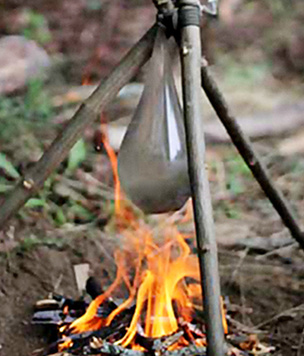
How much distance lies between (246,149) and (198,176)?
1.26ft

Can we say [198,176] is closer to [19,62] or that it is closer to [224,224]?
[224,224]

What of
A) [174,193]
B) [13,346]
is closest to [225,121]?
[174,193]

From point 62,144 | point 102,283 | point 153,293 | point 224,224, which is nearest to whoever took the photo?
point 62,144

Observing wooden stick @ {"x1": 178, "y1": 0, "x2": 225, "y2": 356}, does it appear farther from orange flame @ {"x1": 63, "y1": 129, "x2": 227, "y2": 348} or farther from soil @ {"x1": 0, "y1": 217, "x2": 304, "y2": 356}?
soil @ {"x1": 0, "y1": 217, "x2": 304, "y2": 356}

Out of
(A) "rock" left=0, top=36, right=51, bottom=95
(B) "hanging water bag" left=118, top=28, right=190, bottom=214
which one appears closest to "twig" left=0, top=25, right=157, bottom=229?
(B) "hanging water bag" left=118, top=28, right=190, bottom=214

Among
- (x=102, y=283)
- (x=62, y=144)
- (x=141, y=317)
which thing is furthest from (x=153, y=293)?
(x=62, y=144)

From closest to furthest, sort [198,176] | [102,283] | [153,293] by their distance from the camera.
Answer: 1. [198,176]
2. [153,293]
3. [102,283]

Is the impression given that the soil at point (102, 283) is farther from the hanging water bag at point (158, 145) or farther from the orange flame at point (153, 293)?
the hanging water bag at point (158, 145)

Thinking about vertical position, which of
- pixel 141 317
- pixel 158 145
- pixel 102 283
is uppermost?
pixel 158 145

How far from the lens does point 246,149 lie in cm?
165

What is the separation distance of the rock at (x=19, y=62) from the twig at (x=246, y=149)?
1.84 m

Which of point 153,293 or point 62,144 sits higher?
point 62,144

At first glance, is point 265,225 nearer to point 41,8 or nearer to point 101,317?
point 101,317

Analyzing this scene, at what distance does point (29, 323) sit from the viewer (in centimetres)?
193
